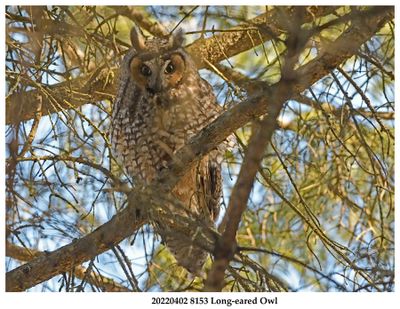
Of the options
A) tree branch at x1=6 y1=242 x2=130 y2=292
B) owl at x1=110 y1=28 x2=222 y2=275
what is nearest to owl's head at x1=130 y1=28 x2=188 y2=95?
owl at x1=110 y1=28 x2=222 y2=275

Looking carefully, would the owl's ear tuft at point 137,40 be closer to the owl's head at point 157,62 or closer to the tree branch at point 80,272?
the owl's head at point 157,62

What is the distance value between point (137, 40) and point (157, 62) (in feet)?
0.40

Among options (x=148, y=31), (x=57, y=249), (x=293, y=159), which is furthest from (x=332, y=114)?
(x=57, y=249)

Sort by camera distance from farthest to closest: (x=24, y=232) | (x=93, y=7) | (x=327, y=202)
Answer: (x=327, y=202)
(x=93, y=7)
(x=24, y=232)

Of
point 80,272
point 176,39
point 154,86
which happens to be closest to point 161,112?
point 154,86

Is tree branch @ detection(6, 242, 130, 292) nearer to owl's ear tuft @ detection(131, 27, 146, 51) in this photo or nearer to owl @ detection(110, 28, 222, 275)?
owl @ detection(110, 28, 222, 275)

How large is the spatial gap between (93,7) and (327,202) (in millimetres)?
1583

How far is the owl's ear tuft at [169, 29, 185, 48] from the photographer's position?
263 centimetres

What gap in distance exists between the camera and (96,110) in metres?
2.92

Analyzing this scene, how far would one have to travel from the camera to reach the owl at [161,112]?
8.81 ft

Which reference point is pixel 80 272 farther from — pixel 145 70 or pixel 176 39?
pixel 176 39

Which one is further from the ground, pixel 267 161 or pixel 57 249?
pixel 267 161
